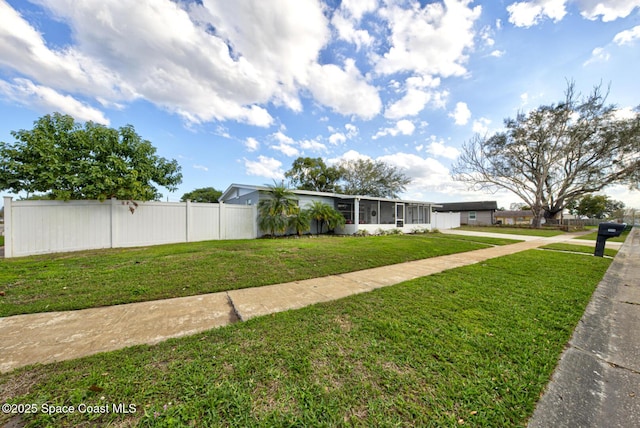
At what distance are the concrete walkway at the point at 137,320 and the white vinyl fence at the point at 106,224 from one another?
20.2 feet

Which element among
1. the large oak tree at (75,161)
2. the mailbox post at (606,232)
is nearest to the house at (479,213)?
the mailbox post at (606,232)

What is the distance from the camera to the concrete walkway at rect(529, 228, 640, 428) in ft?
4.81

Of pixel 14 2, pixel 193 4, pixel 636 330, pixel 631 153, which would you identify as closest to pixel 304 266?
pixel 636 330

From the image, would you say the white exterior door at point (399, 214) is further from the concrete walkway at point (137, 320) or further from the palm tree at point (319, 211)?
the concrete walkway at point (137, 320)

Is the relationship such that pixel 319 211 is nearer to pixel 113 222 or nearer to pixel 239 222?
pixel 239 222

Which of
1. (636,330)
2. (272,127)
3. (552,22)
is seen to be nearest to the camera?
(636,330)

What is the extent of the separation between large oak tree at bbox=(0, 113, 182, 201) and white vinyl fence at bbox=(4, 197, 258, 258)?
0.49 m

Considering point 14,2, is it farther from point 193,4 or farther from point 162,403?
point 162,403

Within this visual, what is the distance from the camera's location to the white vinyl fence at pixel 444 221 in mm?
20823

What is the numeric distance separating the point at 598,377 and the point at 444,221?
75.0 feet

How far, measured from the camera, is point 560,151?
74.7 ft

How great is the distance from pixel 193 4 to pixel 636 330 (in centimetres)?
1163

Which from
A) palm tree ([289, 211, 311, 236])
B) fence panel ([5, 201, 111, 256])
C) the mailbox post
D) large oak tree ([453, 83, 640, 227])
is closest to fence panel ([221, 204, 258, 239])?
palm tree ([289, 211, 311, 236])

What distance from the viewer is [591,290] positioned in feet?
13.1
